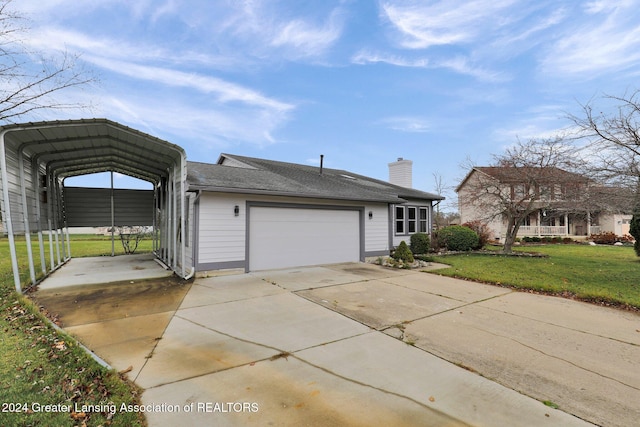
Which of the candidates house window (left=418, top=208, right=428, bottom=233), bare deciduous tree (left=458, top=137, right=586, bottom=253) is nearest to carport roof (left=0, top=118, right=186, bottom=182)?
house window (left=418, top=208, right=428, bottom=233)

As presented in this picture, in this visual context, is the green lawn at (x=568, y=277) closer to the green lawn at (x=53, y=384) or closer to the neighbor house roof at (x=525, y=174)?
the neighbor house roof at (x=525, y=174)

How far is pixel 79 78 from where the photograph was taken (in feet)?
28.6

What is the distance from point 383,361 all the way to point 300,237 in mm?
6462

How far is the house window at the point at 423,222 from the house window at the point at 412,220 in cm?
38

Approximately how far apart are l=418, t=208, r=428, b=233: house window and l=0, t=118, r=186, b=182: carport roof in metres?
11.0

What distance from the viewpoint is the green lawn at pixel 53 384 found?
2.28 metres

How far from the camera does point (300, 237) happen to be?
9602 mm

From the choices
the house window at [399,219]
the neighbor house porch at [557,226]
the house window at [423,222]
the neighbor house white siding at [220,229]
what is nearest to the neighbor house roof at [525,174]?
the house window at [423,222]

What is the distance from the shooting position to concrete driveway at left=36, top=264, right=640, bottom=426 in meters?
2.45

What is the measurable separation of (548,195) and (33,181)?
17.5 metres

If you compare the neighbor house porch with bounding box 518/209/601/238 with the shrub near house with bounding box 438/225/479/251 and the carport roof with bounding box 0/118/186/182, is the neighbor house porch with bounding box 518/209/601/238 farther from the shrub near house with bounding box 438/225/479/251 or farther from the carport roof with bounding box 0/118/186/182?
the carport roof with bounding box 0/118/186/182

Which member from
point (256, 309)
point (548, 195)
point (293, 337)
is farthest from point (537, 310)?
point (548, 195)

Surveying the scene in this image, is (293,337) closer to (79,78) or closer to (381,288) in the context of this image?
(381,288)

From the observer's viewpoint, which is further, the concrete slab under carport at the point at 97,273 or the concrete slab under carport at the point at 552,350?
the concrete slab under carport at the point at 97,273
